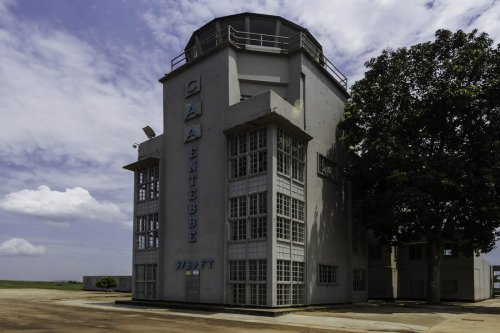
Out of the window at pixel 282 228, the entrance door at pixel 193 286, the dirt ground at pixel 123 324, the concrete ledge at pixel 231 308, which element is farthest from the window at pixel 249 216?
the dirt ground at pixel 123 324

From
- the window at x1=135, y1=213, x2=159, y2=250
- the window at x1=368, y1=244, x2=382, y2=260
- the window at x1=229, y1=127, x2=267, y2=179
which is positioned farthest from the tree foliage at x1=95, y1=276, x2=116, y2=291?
the window at x1=229, y1=127, x2=267, y2=179

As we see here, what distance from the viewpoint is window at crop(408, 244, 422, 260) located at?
4875cm

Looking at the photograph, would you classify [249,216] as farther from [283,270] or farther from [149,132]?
[149,132]

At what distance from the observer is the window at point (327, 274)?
34328mm

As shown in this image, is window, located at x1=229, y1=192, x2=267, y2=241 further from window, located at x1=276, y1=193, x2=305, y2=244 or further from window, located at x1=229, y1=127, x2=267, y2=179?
window, located at x1=229, y1=127, x2=267, y2=179

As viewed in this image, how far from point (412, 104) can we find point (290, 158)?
38.2 ft

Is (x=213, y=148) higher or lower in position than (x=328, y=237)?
higher

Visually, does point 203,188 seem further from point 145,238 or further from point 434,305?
point 434,305

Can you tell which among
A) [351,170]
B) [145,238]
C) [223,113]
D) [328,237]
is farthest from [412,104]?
[145,238]

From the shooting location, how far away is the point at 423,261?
158 feet

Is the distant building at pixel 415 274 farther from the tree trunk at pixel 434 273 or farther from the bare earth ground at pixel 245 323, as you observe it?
the bare earth ground at pixel 245 323

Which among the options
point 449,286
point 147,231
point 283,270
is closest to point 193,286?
point 283,270

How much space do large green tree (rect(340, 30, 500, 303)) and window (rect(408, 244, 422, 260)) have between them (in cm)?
953

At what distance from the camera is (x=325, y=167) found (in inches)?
1444
